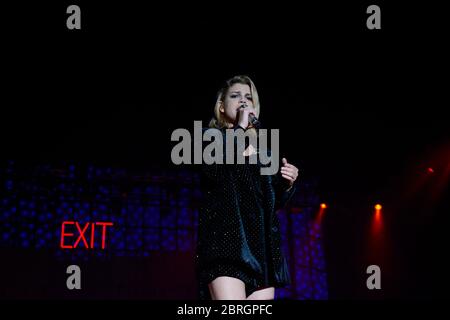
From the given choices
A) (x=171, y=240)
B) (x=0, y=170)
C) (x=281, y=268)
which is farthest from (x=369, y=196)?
(x=281, y=268)

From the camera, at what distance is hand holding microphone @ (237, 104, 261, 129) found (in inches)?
76.8

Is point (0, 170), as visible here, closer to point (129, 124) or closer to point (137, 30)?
point (129, 124)

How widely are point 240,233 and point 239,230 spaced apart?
0.04 feet

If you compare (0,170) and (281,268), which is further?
(0,170)

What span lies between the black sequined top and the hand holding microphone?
0.54 feet

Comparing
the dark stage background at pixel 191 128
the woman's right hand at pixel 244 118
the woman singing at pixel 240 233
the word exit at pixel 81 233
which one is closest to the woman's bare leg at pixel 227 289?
the woman singing at pixel 240 233

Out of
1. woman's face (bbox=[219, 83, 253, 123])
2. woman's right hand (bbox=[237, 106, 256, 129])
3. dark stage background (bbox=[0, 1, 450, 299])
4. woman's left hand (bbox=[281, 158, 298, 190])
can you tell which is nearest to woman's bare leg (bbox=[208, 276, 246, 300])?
woman's left hand (bbox=[281, 158, 298, 190])

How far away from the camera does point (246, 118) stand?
197 centimetres

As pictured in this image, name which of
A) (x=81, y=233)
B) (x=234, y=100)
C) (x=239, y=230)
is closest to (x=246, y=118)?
(x=234, y=100)

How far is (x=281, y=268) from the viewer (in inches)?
70.6

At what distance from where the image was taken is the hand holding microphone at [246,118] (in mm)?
1950

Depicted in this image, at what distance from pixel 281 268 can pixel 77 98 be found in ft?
13.2

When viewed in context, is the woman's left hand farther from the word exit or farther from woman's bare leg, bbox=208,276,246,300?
the word exit

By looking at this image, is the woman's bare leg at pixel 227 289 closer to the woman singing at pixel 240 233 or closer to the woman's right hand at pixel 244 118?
the woman singing at pixel 240 233
